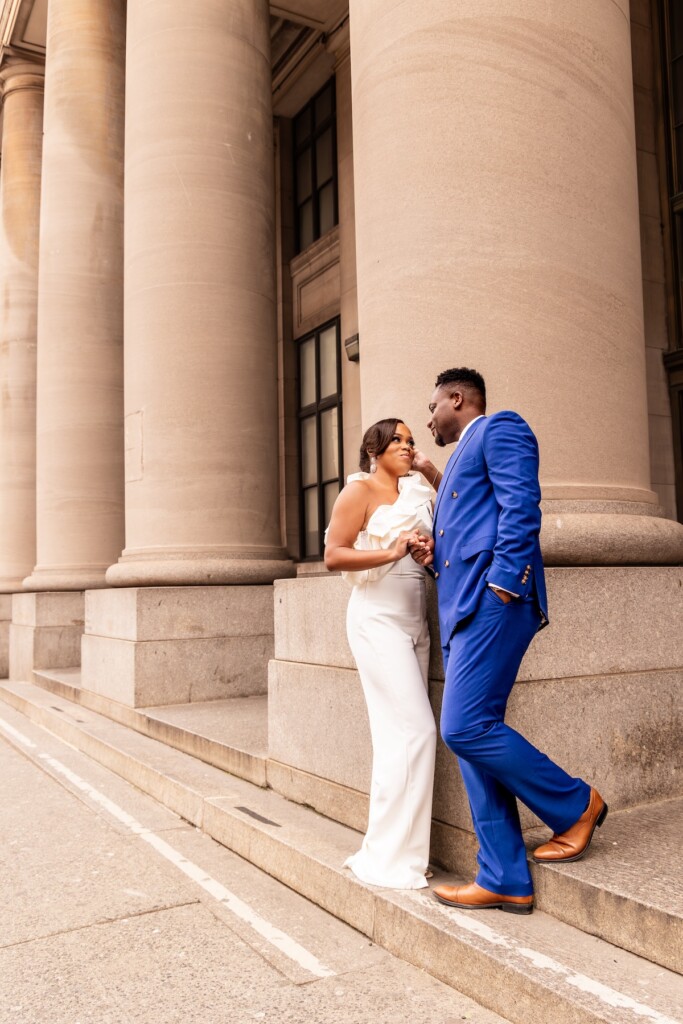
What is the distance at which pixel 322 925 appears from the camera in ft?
14.4

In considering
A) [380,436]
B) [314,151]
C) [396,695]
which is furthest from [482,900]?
[314,151]

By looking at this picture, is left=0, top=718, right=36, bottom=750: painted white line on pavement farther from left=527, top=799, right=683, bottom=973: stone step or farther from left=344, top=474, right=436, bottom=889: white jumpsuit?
left=527, top=799, right=683, bottom=973: stone step

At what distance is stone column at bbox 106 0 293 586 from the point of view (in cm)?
1010

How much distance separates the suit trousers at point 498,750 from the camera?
12.4 ft

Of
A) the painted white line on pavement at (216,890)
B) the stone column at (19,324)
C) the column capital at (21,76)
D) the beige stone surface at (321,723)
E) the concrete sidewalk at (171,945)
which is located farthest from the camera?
the stone column at (19,324)

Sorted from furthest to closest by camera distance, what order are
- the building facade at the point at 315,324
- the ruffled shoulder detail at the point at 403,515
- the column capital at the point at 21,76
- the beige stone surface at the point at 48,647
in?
the column capital at the point at 21,76, the beige stone surface at the point at 48,647, the building facade at the point at 315,324, the ruffled shoulder detail at the point at 403,515

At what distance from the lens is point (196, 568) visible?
9.87 metres

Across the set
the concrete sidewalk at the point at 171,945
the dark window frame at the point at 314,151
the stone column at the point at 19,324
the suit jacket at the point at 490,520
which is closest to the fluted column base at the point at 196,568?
the concrete sidewalk at the point at 171,945

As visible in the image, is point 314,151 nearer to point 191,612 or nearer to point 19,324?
point 19,324

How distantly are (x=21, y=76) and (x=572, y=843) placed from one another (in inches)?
768

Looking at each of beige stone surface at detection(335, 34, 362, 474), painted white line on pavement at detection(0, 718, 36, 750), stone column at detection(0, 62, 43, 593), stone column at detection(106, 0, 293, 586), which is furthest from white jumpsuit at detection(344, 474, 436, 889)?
stone column at detection(0, 62, 43, 593)

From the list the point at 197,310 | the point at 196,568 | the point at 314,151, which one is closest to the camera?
the point at 196,568

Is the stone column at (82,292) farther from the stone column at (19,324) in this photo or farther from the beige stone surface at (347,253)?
the stone column at (19,324)

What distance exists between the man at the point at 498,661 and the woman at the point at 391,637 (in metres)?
0.39
